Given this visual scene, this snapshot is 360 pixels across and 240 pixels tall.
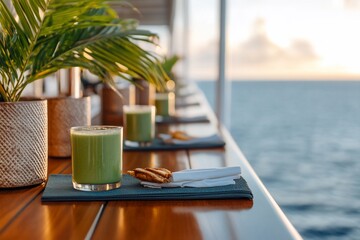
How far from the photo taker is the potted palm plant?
1.13m

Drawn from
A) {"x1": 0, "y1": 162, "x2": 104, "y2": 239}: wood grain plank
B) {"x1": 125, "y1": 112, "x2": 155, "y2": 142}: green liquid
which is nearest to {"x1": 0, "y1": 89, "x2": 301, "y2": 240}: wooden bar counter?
{"x1": 0, "y1": 162, "x2": 104, "y2": 239}: wood grain plank

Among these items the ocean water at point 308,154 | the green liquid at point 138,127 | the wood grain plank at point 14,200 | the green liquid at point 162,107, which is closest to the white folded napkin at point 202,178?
the wood grain plank at point 14,200

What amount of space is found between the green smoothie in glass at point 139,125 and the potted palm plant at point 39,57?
332 mm

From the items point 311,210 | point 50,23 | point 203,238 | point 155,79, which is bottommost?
point 311,210

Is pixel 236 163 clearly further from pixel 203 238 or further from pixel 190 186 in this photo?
pixel 203 238

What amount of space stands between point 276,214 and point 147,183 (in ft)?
0.90

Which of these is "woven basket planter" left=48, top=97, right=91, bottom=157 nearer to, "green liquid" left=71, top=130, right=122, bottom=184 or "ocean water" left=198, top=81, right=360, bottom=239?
"green liquid" left=71, top=130, right=122, bottom=184

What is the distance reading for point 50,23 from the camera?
48.4 inches

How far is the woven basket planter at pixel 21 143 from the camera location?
1124 mm

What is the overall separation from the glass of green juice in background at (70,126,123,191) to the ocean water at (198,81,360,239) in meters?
5.77

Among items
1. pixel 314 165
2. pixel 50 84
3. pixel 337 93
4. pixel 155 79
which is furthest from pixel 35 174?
pixel 337 93

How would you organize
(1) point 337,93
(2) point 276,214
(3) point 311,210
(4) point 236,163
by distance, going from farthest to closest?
(1) point 337,93 → (3) point 311,210 → (4) point 236,163 → (2) point 276,214

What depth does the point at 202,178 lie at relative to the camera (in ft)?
3.63

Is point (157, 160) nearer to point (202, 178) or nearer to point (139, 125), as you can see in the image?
point (139, 125)
